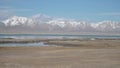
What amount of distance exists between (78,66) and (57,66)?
185cm

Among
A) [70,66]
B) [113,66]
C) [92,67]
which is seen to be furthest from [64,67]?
[113,66]

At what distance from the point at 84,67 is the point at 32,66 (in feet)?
14.9

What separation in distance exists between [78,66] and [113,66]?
120 inches

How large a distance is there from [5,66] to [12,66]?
601mm

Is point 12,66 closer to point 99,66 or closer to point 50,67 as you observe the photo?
point 50,67

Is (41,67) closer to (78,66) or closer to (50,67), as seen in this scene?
(50,67)

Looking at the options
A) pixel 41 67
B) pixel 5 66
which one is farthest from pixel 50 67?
pixel 5 66

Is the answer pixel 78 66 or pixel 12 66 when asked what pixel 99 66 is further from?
pixel 12 66

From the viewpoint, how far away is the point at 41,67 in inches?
903

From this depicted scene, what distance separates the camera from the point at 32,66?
23.4 meters

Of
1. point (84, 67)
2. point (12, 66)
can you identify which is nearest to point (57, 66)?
point (84, 67)

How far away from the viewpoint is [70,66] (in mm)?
23438

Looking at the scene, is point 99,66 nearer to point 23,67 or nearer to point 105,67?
point 105,67

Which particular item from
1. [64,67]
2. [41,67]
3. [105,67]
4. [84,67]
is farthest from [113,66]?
[41,67]
